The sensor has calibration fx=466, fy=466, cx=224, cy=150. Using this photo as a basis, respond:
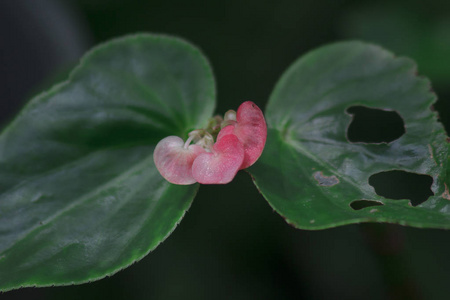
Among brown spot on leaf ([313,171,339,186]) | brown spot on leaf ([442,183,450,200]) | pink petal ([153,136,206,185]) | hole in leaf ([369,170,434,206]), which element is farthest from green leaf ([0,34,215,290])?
hole in leaf ([369,170,434,206])

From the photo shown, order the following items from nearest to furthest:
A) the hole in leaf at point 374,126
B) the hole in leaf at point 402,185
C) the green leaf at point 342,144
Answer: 1. the green leaf at point 342,144
2. the hole in leaf at point 402,185
3. the hole in leaf at point 374,126

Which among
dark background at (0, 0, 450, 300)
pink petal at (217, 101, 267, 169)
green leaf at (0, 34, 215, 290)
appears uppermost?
pink petal at (217, 101, 267, 169)

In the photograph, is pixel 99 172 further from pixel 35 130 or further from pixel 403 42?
pixel 403 42

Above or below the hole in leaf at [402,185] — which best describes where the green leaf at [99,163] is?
above

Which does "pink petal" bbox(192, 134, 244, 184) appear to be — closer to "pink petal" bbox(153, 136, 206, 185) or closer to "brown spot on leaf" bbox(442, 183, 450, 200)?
"pink petal" bbox(153, 136, 206, 185)

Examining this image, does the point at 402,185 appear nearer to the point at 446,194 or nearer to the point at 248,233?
the point at 248,233

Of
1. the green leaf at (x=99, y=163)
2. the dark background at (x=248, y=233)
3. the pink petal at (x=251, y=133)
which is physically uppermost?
the pink petal at (x=251, y=133)

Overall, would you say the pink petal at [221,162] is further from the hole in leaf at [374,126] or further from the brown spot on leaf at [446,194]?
the hole in leaf at [374,126]

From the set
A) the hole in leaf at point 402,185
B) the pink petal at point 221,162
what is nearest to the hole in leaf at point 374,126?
the hole in leaf at point 402,185
